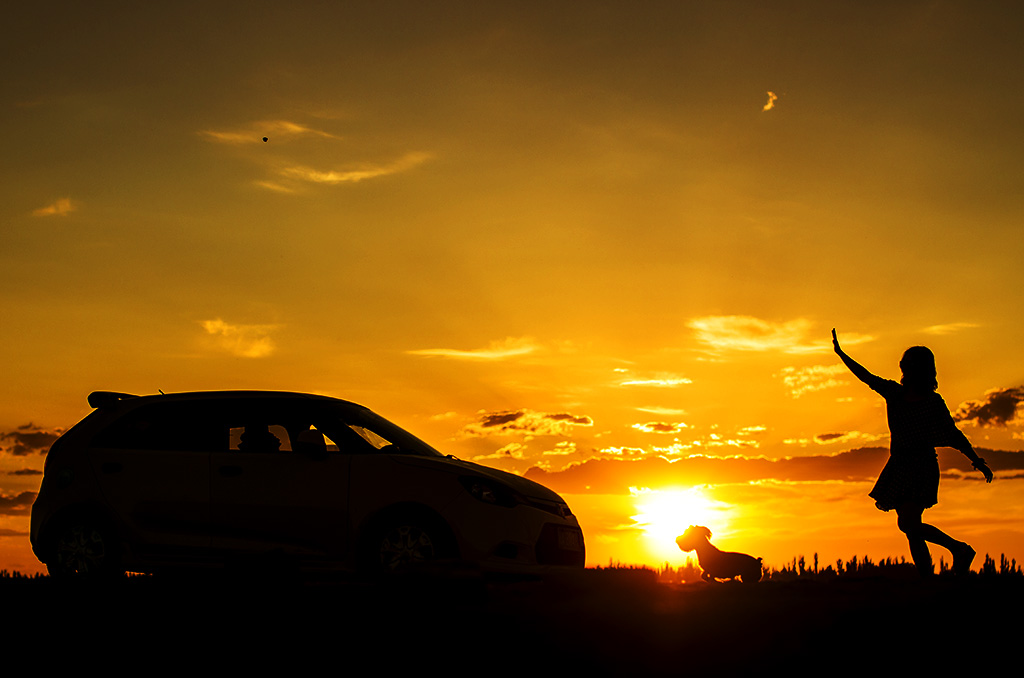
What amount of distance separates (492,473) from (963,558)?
437cm

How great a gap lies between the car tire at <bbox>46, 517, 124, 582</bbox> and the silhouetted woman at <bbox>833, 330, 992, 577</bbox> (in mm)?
7371

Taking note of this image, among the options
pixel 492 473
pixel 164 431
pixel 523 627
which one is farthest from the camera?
pixel 164 431

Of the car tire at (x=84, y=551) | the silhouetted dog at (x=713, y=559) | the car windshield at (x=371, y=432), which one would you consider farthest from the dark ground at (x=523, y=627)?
the silhouetted dog at (x=713, y=559)

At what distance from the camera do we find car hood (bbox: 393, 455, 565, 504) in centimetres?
994

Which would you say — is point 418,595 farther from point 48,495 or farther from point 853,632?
point 48,495

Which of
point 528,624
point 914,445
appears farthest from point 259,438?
point 914,445

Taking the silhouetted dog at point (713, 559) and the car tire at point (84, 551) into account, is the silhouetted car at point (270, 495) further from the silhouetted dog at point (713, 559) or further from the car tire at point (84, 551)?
the silhouetted dog at point (713, 559)

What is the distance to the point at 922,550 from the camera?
998 centimetres

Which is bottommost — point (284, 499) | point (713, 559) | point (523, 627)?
point (523, 627)

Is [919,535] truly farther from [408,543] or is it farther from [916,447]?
[408,543]

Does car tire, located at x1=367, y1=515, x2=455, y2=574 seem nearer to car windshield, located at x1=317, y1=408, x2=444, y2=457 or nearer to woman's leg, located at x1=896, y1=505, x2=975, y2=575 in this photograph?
car windshield, located at x1=317, y1=408, x2=444, y2=457

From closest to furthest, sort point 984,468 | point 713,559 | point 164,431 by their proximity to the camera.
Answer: point 984,468
point 164,431
point 713,559

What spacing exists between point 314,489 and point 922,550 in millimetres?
5686

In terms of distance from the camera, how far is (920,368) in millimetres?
10117
